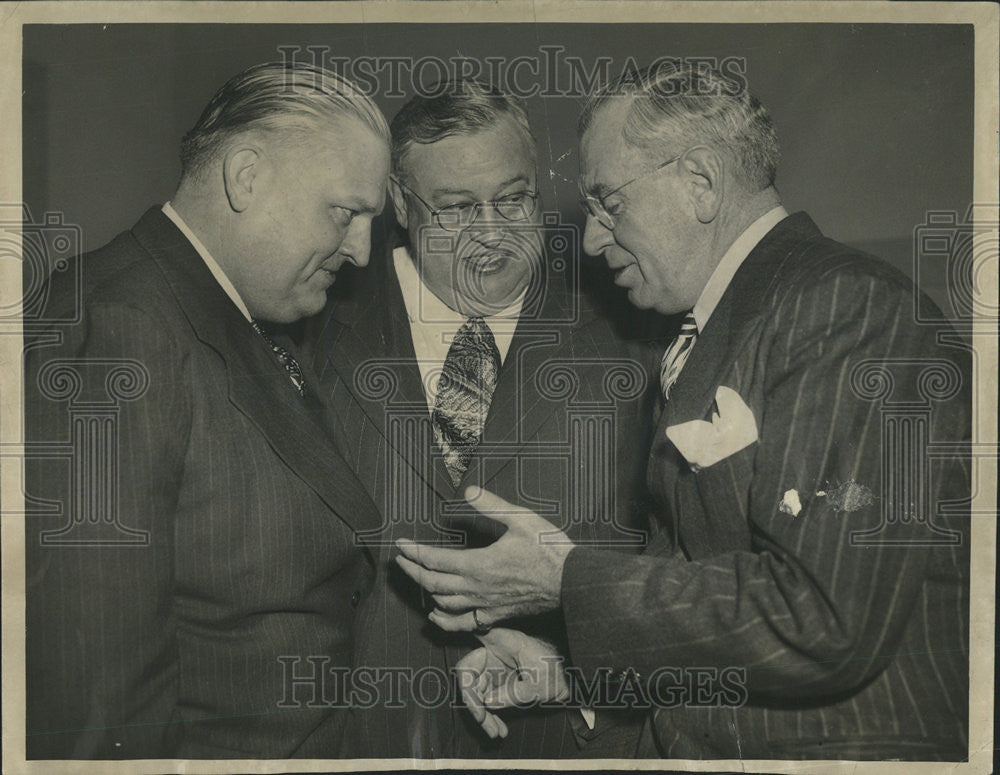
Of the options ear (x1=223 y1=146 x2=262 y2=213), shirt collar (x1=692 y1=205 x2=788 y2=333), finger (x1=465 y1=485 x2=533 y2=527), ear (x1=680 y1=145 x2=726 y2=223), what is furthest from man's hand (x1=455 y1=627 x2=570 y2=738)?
ear (x1=223 y1=146 x2=262 y2=213)

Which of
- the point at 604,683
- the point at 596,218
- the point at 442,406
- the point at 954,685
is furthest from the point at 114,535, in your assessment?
the point at 954,685

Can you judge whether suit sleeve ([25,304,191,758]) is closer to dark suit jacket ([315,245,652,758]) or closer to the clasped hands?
dark suit jacket ([315,245,652,758])

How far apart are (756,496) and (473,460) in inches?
27.7

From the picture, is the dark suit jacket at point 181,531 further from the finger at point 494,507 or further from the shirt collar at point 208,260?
the finger at point 494,507

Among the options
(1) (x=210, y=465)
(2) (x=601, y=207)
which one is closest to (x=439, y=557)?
(1) (x=210, y=465)

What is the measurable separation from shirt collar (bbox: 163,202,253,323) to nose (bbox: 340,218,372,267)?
0.28 metres

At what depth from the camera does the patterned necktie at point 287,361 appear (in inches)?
99.0

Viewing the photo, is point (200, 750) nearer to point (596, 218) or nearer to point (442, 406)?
point (442, 406)

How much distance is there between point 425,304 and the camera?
8.52ft

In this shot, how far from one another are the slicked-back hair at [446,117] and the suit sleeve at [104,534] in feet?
2.49

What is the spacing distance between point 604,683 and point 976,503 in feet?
3.43

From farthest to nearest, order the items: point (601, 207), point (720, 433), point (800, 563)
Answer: point (601, 207)
point (720, 433)
point (800, 563)

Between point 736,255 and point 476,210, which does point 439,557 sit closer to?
point 476,210

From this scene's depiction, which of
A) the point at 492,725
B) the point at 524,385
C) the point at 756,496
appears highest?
the point at 524,385
